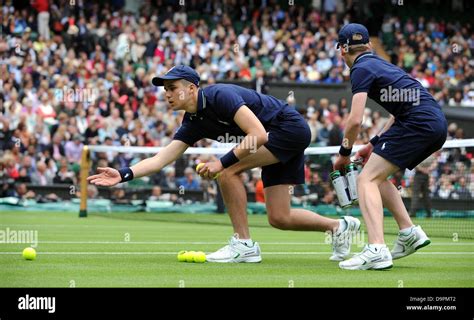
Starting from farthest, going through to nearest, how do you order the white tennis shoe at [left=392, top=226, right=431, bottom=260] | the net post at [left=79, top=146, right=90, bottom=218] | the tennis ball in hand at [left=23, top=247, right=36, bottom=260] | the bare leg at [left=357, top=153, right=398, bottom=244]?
the net post at [left=79, top=146, right=90, bottom=218] < the tennis ball in hand at [left=23, top=247, right=36, bottom=260] < the white tennis shoe at [left=392, top=226, right=431, bottom=260] < the bare leg at [left=357, top=153, right=398, bottom=244]

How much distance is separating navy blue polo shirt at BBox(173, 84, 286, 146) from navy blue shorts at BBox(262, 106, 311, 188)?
12cm

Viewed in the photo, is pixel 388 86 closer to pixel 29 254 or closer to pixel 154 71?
pixel 29 254

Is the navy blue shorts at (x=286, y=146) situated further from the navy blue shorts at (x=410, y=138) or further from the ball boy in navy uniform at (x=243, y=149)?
the navy blue shorts at (x=410, y=138)

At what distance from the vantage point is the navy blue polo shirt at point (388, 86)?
10414 millimetres

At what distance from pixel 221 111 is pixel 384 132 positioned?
162 cm

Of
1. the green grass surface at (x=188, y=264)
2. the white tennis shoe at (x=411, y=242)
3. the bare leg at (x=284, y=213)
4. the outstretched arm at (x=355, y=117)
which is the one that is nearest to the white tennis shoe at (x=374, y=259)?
the green grass surface at (x=188, y=264)

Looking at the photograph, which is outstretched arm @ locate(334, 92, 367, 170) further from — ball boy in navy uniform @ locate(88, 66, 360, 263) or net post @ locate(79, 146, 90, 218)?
net post @ locate(79, 146, 90, 218)

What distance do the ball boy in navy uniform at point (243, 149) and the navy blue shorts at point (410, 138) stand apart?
43.3 inches

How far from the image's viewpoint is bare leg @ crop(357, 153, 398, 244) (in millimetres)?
10336

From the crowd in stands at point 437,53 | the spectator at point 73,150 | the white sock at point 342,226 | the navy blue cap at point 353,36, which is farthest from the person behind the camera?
the crowd in stands at point 437,53

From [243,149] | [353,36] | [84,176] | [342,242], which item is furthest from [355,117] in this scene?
[84,176]

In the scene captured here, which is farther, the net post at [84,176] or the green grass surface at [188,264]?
the net post at [84,176]

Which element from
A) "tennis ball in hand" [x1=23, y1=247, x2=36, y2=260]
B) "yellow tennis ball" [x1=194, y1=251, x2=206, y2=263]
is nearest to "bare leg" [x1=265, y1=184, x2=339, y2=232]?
"yellow tennis ball" [x1=194, y1=251, x2=206, y2=263]
